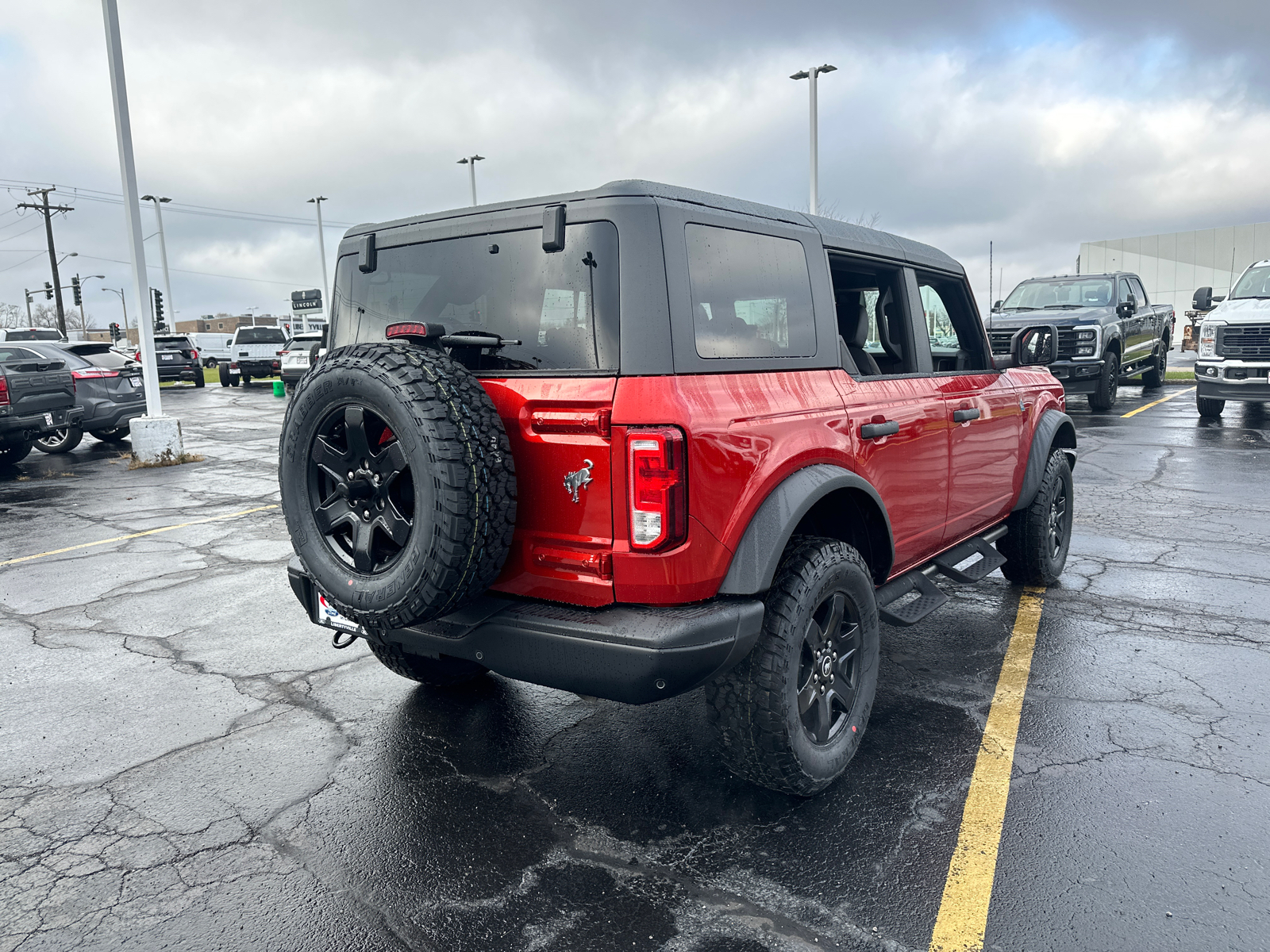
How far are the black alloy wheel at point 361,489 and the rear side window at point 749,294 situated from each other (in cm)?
103

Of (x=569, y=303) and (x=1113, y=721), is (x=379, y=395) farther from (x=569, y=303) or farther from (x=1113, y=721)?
(x=1113, y=721)

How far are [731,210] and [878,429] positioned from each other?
1011 mm

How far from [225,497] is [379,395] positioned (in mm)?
7714

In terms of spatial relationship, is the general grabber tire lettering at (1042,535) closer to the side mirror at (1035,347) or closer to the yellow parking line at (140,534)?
the side mirror at (1035,347)

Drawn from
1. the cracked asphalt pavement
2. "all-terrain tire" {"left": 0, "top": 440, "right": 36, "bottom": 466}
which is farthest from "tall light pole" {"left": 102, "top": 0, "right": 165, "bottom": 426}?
A: the cracked asphalt pavement

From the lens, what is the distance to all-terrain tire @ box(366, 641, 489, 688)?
12.8ft

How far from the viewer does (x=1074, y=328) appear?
14547mm

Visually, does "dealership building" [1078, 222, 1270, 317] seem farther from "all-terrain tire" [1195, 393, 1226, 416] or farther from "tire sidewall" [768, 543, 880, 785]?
"tire sidewall" [768, 543, 880, 785]

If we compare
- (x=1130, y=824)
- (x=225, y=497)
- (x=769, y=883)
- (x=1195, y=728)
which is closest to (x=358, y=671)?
(x=769, y=883)

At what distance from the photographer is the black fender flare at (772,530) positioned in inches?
Answer: 108

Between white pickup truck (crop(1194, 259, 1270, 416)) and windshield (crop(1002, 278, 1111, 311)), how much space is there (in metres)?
2.02

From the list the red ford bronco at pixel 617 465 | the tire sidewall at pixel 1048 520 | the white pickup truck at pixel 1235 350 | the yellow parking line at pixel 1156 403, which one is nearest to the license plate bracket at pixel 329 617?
the red ford bronco at pixel 617 465

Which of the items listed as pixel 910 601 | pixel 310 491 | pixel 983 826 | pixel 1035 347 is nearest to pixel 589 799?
pixel 983 826

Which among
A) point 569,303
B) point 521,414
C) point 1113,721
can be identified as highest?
point 569,303
